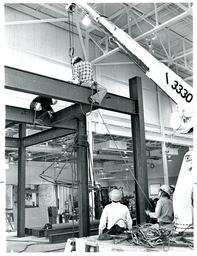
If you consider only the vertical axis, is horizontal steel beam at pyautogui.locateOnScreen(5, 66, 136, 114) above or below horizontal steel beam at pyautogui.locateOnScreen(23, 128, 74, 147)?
above

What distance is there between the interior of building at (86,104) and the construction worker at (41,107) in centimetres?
11

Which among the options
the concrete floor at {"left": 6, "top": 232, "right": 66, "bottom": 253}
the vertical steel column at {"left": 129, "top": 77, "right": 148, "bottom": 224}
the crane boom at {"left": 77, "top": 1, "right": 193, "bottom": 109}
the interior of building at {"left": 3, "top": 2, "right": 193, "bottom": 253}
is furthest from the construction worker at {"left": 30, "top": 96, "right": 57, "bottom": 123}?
the concrete floor at {"left": 6, "top": 232, "right": 66, "bottom": 253}

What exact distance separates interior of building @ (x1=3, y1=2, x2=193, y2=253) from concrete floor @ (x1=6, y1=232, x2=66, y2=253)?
0.10 feet

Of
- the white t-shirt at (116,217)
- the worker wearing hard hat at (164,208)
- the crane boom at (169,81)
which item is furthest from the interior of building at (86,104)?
the white t-shirt at (116,217)

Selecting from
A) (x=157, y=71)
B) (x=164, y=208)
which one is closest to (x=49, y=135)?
(x=164, y=208)

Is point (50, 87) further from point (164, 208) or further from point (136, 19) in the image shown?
point (136, 19)

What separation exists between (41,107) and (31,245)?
435 cm

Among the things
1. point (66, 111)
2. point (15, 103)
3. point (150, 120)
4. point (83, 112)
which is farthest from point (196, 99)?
point (150, 120)

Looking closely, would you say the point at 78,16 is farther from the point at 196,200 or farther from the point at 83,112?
the point at 196,200

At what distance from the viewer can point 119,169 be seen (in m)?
25.7

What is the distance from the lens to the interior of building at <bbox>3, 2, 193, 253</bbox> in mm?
5422

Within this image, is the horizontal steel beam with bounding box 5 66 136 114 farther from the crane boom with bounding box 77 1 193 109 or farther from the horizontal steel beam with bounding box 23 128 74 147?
the horizontal steel beam with bounding box 23 128 74 147

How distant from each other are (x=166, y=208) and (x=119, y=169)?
60.3 feet

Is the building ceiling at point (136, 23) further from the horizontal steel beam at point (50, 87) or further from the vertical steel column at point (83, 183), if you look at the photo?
the horizontal steel beam at point (50, 87)
